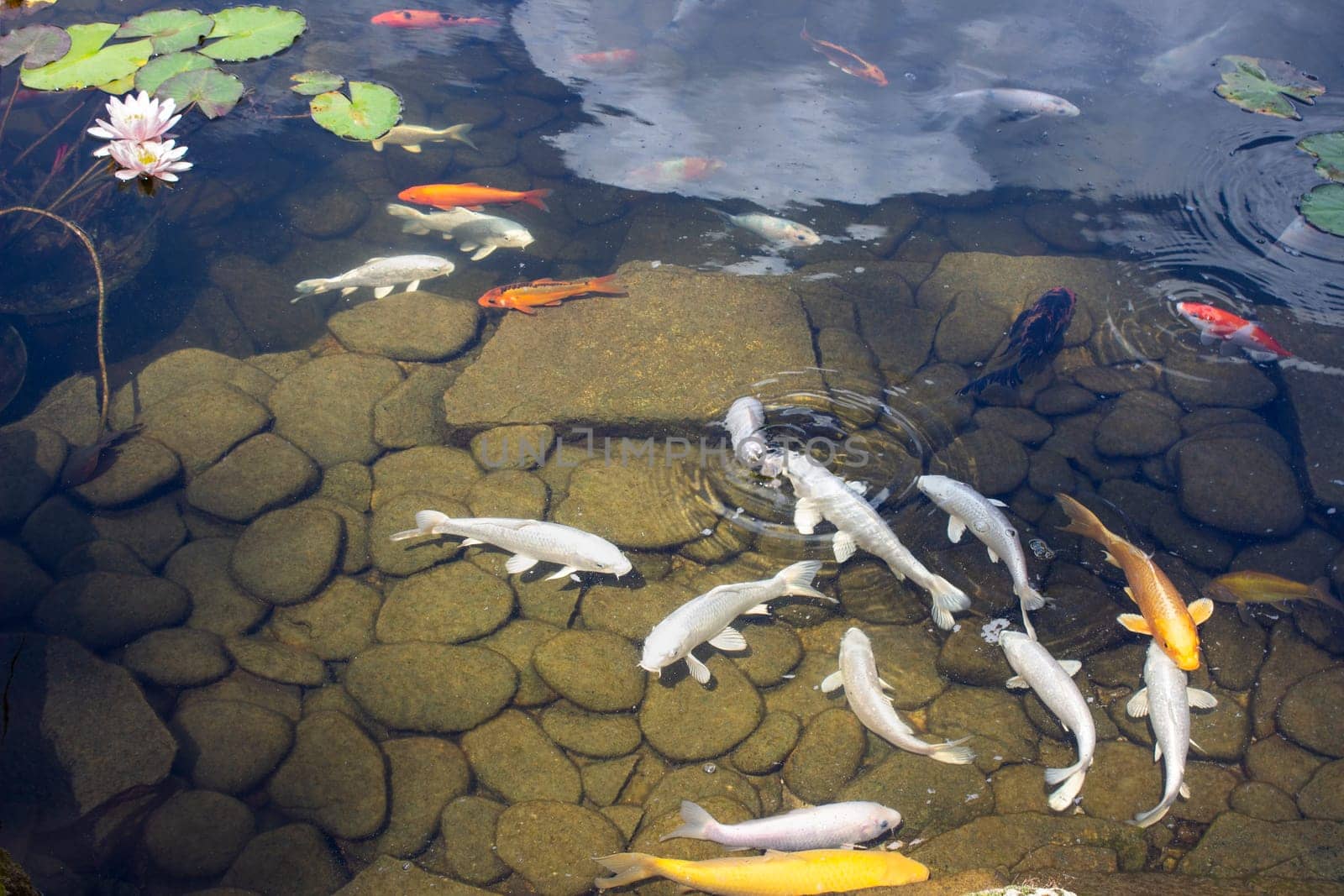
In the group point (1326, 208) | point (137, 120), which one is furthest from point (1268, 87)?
point (137, 120)

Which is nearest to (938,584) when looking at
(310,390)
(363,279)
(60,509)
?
(310,390)

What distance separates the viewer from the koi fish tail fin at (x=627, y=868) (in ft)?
9.97

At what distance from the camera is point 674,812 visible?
335 cm

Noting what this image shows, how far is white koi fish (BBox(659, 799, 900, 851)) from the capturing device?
312cm

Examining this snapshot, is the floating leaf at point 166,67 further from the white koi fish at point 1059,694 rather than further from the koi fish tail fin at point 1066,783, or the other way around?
the koi fish tail fin at point 1066,783

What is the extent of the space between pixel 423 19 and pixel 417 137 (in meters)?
1.86

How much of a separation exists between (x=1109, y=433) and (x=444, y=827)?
4.27 metres

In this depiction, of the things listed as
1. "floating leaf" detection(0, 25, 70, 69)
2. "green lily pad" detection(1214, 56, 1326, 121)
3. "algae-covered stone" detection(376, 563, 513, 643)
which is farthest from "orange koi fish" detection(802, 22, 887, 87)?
"floating leaf" detection(0, 25, 70, 69)

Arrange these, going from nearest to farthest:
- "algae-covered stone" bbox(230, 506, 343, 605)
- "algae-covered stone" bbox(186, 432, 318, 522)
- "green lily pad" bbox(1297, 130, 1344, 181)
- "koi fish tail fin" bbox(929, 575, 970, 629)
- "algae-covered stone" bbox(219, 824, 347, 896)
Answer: "algae-covered stone" bbox(219, 824, 347, 896)
"koi fish tail fin" bbox(929, 575, 970, 629)
"algae-covered stone" bbox(230, 506, 343, 605)
"algae-covered stone" bbox(186, 432, 318, 522)
"green lily pad" bbox(1297, 130, 1344, 181)

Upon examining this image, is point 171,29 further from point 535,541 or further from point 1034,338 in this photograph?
point 1034,338

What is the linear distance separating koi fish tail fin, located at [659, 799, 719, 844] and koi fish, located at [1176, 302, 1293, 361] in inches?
→ 177

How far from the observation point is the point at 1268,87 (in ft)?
21.5

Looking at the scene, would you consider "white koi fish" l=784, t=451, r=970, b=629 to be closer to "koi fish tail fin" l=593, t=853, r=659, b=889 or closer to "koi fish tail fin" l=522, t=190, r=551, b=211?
"koi fish tail fin" l=593, t=853, r=659, b=889

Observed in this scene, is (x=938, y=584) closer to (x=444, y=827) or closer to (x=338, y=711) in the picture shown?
(x=444, y=827)
